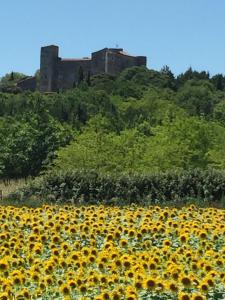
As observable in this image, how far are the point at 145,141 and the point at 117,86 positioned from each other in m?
68.1

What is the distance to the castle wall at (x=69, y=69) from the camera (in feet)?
451

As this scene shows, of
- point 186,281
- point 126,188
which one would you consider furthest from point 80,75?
point 186,281

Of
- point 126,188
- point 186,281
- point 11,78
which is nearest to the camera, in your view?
point 186,281

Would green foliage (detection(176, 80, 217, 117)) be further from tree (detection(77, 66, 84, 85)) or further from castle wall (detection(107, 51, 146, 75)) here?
castle wall (detection(107, 51, 146, 75))

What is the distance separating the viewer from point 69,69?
456ft

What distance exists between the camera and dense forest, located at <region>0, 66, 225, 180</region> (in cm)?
3328

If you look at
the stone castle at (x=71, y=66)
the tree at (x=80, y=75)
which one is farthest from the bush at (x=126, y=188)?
the stone castle at (x=71, y=66)

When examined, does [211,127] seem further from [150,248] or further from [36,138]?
[150,248]

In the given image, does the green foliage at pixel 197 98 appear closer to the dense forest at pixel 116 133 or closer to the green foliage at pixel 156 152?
the dense forest at pixel 116 133

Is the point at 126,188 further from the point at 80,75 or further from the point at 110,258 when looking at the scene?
the point at 80,75

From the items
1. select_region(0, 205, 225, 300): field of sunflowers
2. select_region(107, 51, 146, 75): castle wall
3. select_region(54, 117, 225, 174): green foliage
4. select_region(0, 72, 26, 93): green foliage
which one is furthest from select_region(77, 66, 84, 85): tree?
select_region(0, 205, 225, 300): field of sunflowers

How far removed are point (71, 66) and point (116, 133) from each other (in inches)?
3435

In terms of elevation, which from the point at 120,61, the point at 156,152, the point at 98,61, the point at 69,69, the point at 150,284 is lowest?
the point at 156,152

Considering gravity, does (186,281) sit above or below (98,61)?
below
